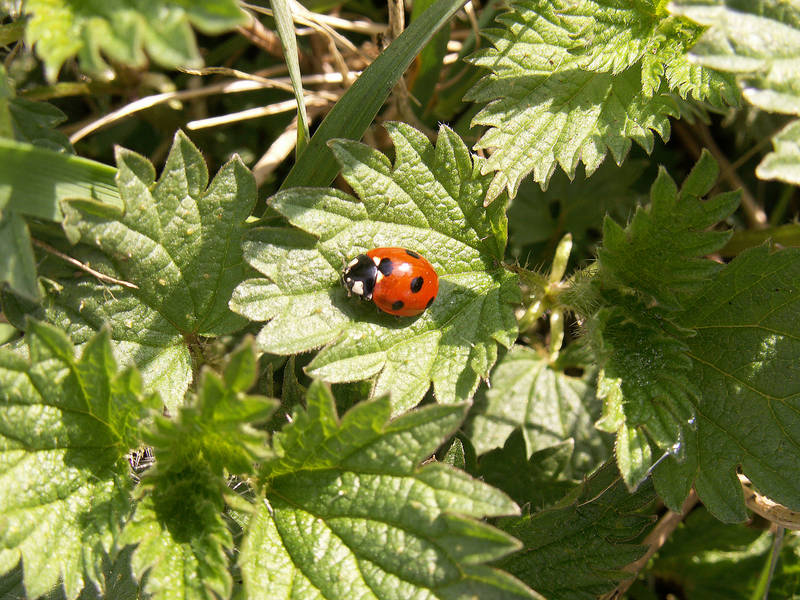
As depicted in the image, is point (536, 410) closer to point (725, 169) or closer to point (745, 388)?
point (745, 388)

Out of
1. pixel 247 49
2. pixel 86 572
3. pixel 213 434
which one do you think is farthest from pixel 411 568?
pixel 247 49

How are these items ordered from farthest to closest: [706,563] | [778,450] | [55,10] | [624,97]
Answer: [706,563] < [624,97] < [778,450] < [55,10]

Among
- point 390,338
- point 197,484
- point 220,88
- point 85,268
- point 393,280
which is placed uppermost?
point 220,88

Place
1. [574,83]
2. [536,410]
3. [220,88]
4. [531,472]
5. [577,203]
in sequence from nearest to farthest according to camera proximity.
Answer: [574,83], [531,472], [536,410], [220,88], [577,203]

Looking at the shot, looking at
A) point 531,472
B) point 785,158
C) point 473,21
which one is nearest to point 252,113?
point 473,21

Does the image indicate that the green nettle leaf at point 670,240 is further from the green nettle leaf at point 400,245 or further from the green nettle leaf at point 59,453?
the green nettle leaf at point 59,453

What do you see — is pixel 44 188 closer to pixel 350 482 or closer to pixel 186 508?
pixel 186 508
